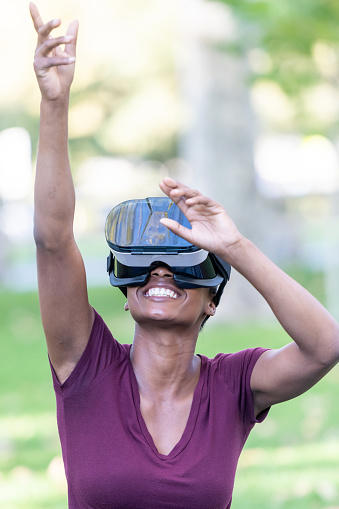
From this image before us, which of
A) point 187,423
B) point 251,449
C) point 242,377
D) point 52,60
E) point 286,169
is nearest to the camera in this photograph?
point 52,60

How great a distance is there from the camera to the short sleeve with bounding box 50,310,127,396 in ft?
9.68

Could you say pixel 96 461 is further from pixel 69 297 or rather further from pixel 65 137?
pixel 65 137

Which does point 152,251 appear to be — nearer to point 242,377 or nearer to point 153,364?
point 153,364

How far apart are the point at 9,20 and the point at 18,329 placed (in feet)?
32.8

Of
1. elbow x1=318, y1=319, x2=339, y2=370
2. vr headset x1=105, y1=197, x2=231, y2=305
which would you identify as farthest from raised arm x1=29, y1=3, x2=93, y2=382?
elbow x1=318, y1=319, x2=339, y2=370

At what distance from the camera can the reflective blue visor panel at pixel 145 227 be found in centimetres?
302

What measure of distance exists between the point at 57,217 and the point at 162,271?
0.42 meters

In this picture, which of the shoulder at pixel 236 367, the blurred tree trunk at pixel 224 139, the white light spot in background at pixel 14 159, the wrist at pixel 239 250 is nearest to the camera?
the wrist at pixel 239 250

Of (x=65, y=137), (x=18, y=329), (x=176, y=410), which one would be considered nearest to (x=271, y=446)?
(x=176, y=410)

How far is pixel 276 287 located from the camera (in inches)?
111

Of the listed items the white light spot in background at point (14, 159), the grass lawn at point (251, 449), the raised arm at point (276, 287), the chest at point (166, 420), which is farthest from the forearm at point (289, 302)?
the white light spot in background at point (14, 159)

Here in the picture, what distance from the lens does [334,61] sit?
871cm

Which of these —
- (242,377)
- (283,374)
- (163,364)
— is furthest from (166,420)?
(283,374)

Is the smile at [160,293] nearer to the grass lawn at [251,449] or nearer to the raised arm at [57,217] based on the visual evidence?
the raised arm at [57,217]
